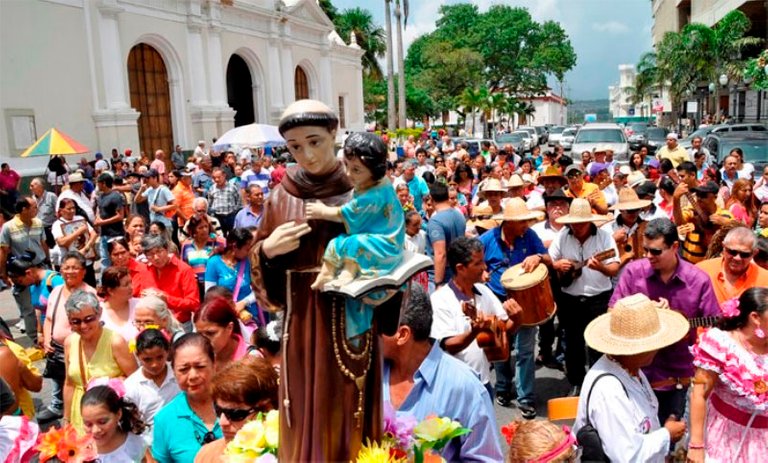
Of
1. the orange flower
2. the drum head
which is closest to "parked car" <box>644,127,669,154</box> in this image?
the drum head

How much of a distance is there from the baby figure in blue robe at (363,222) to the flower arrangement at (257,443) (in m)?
0.74

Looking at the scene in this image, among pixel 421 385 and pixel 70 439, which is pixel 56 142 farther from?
pixel 421 385

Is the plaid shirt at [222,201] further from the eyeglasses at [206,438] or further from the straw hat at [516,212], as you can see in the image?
the eyeglasses at [206,438]

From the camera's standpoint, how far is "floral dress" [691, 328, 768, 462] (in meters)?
3.40

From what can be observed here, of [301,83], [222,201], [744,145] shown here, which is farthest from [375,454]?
[301,83]

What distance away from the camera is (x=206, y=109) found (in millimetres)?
21906

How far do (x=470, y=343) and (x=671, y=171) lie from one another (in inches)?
289

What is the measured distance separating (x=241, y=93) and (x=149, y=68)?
656 cm

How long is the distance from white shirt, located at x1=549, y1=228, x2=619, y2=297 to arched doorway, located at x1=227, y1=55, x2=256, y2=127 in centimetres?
2206

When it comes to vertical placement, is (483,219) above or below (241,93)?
below

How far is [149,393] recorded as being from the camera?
3922 millimetres

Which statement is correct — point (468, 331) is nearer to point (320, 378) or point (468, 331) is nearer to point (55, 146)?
point (320, 378)

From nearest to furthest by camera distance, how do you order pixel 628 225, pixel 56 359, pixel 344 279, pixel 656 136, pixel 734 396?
pixel 344 279, pixel 734 396, pixel 56 359, pixel 628 225, pixel 656 136

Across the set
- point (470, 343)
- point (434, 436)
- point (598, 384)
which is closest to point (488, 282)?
point (470, 343)
